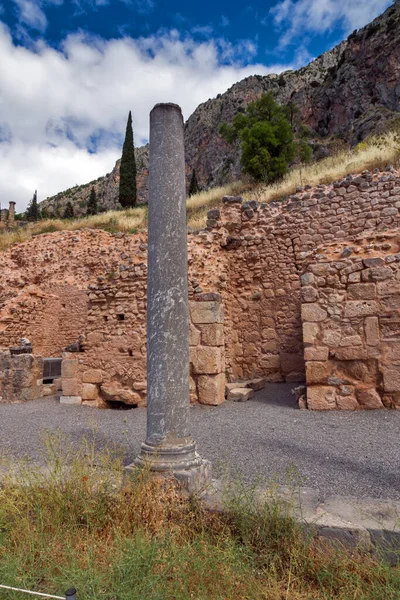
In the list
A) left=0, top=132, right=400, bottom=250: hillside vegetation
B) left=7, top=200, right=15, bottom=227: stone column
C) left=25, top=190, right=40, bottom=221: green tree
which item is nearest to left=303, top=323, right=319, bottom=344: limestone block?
left=0, top=132, right=400, bottom=250: hillside vegetation

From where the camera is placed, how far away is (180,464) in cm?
369

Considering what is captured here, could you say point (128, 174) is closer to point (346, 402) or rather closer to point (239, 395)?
point (239, 395)

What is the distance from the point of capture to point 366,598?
7.77ft

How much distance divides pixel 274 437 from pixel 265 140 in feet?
69.4

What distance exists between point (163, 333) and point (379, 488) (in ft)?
8.34

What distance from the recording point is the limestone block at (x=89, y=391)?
914cm

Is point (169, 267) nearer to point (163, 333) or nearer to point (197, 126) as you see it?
point (163, 333)

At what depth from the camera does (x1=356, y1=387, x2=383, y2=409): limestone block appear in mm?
6859

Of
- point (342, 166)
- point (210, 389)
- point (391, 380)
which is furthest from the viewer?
point (342, 166)

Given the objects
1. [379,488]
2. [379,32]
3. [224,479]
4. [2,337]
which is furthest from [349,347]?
[379,32]

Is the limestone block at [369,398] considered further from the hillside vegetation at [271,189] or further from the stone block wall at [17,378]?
the hillside vegetation at [271,189]

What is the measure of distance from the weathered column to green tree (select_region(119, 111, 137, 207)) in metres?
30.5

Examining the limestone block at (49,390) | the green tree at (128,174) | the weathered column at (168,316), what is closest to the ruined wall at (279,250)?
the limestone block at (49,390)

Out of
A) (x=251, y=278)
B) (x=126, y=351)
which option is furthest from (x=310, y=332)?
(x=126, y=351)
